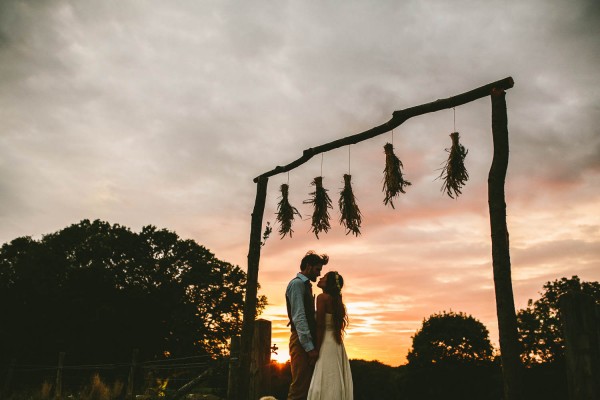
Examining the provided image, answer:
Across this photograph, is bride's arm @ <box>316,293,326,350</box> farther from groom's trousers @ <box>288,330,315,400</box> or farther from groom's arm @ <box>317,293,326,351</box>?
groom's trousers @ <box>288,330,315,400</box>

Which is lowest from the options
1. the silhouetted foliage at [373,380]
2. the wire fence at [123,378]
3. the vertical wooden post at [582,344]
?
the silhouetted foliage at [373,380]

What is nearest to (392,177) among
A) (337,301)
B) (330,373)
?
(337,301)

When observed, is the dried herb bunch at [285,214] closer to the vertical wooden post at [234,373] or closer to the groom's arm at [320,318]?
the vertical wooden post at [234,373]

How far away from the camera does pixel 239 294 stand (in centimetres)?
3391

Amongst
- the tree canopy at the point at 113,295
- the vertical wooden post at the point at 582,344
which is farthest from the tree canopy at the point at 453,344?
the vertical wooden post at the point at 582,344

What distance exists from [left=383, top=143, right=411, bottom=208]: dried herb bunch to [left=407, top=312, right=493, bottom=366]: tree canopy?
44.4m

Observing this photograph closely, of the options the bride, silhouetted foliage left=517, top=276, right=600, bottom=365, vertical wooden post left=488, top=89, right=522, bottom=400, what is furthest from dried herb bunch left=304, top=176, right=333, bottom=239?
silhouetted foliage left=517, top=276, right=600, bottom=365

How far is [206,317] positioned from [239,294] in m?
3.04

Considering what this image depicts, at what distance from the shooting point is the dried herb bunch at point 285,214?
26.9 ft

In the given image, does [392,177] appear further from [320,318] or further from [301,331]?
[301,331]

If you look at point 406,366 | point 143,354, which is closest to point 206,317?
point 143,354

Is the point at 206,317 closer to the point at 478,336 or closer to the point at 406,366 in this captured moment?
the point at 406,366

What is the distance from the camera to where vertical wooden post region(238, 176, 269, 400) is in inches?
262

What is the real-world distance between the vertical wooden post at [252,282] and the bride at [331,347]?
180 cm
